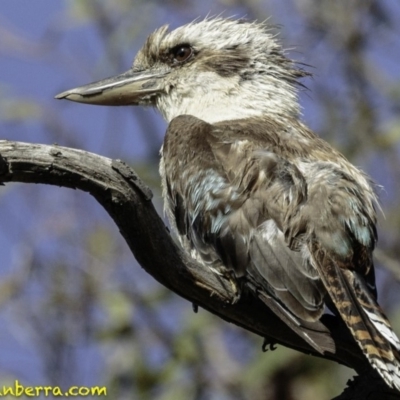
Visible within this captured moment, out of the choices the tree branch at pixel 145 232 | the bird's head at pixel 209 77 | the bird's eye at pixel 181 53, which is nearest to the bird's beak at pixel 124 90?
the bird's head at pixel 209 77

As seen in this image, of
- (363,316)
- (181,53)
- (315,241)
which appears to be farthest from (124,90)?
(363,316)

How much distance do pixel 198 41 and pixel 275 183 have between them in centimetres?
155

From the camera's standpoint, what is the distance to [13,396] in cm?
624

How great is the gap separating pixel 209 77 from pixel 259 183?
1.28 meters

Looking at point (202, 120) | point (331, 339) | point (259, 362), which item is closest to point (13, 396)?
point (259, 362)

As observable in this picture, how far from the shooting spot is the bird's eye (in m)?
6.16

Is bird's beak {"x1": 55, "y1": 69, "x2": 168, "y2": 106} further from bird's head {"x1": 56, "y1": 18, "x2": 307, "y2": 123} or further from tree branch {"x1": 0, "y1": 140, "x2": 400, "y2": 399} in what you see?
tree branch {"x1": 0, "y1": 140, "x2": 400, "y2": 399}

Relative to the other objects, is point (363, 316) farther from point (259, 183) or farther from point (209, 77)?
point (209, 77)

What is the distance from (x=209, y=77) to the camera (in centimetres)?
602

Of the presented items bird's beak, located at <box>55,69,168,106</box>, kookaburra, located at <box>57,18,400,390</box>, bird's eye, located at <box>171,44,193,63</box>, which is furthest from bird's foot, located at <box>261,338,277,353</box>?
bird's eye, located at <box>171,44,193,63</box>

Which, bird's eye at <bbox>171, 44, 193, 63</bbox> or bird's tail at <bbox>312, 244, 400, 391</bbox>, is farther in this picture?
bird's eye at <bbox>171, 44, 193, 63</bbox>

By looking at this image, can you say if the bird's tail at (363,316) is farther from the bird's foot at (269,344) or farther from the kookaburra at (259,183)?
the bird's foot at (269,344)

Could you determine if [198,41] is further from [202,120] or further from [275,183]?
[275,183]

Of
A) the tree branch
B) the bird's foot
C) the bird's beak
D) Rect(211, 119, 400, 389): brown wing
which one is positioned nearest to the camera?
the tree branch
